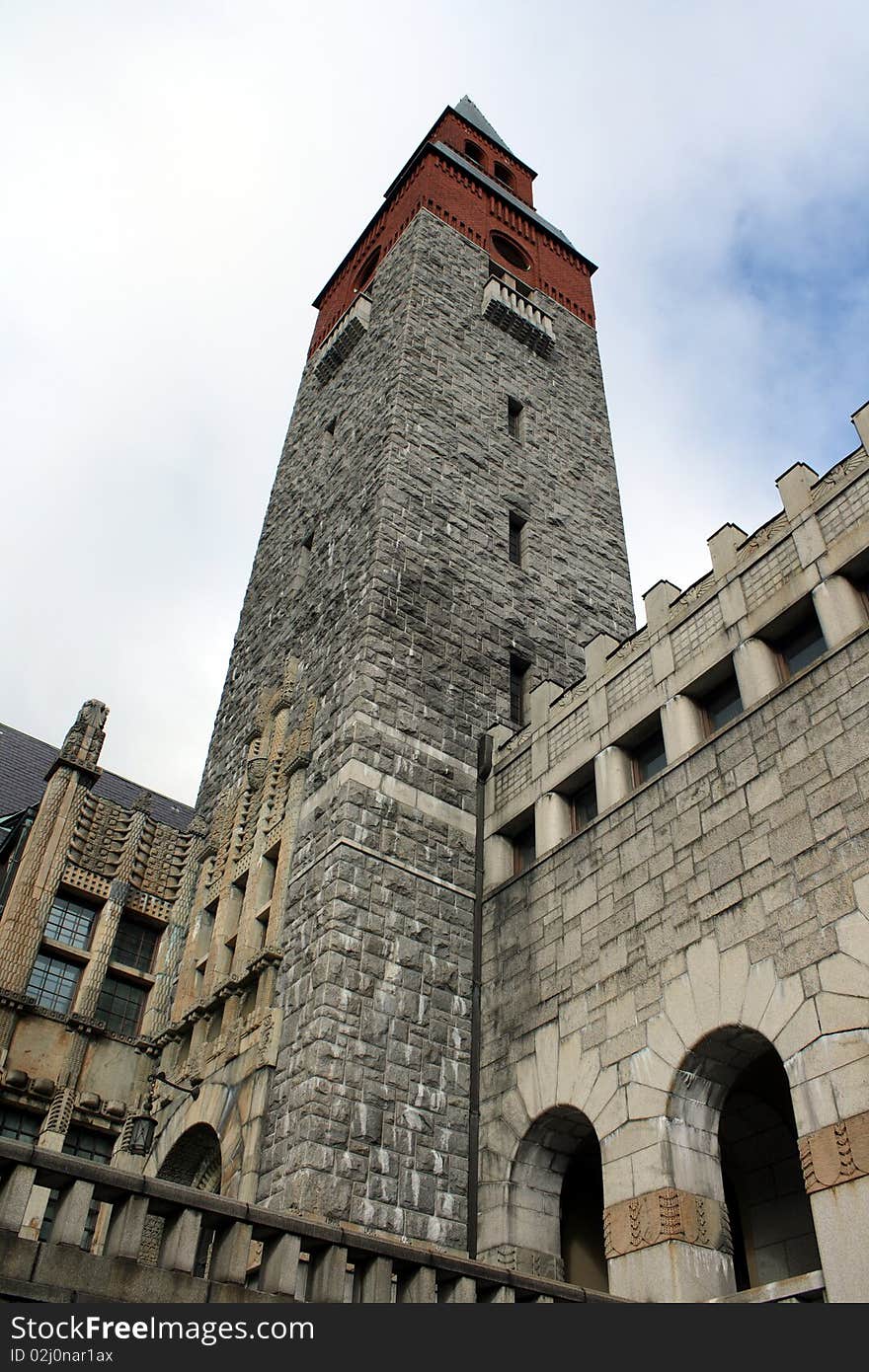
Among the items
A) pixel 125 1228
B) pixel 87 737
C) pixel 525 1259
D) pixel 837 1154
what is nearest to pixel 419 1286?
pixel 125 1228

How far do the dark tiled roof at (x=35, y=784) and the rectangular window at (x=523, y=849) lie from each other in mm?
10162

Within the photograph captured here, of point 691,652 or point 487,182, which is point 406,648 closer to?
point 691,652

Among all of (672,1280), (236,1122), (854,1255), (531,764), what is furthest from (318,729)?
(854,1255)

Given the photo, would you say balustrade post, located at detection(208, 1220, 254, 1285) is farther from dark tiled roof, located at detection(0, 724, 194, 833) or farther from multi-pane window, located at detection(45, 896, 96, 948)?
dark tiled roof, located at detection(0, 724, 194, 833)

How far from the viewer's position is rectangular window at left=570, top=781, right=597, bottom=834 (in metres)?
14.8

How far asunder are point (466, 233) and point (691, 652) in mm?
17313

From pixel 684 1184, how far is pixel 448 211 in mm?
23482

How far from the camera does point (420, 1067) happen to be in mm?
13141

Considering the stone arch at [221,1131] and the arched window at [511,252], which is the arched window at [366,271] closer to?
the arched window at [511,252]

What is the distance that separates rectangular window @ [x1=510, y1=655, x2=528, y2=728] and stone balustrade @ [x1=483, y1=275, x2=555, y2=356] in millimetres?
9831

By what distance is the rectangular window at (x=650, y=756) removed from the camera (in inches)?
546

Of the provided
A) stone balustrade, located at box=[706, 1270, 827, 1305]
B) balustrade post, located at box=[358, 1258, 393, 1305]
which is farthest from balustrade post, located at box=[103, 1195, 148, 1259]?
stone balustrade, located at box=[706, 1270, 827, 1305]

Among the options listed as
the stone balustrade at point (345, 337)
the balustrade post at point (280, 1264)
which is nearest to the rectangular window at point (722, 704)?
the balustrade post at point (280, 1264)

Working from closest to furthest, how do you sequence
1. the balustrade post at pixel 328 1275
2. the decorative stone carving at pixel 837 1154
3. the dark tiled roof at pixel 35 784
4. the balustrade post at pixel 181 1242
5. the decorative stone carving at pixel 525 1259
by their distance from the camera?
the balustrade post at pixel 181 1242
the balustrade post at pixel 328 1275
the decorative stone carving at pixel 837 1154
the decorative stone carving at pixel 525 1259
the dark tiled roof at pixel 35 784
